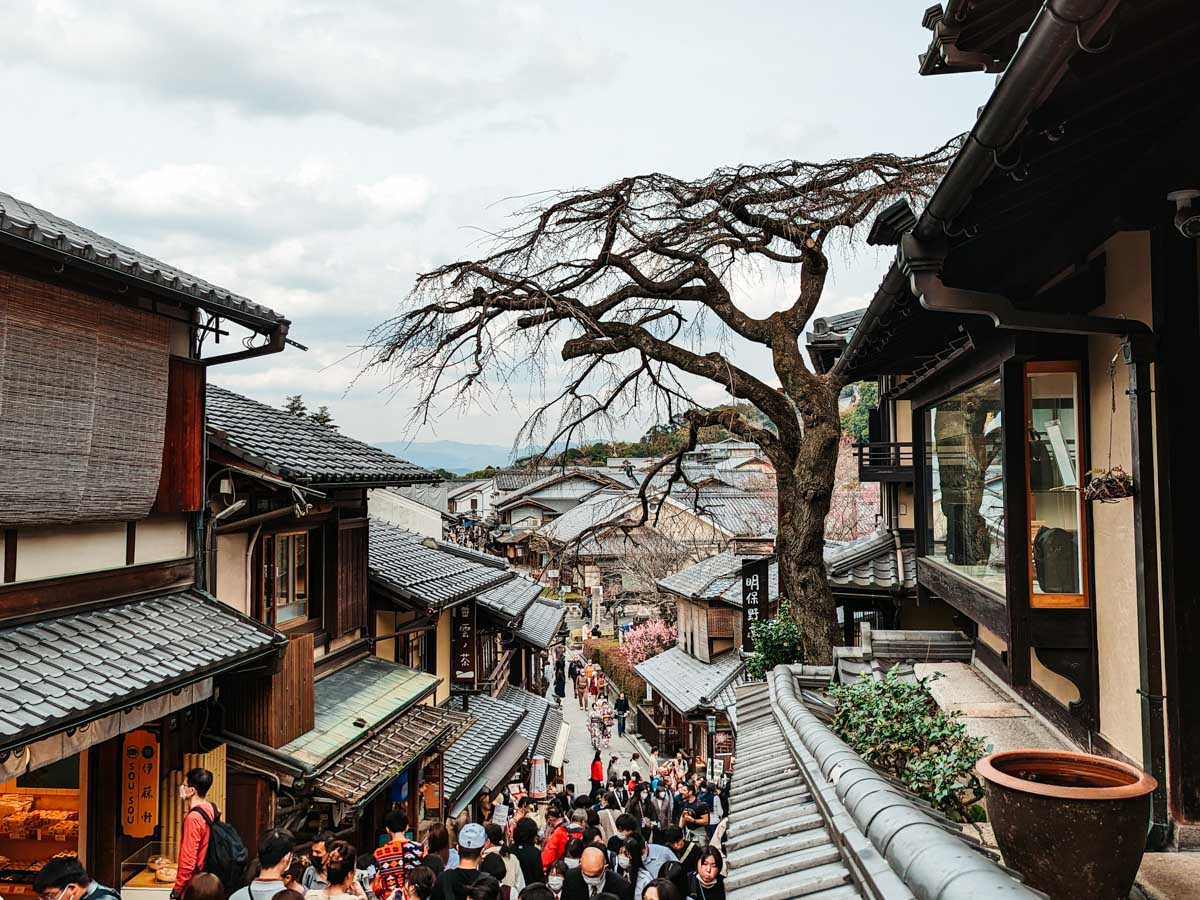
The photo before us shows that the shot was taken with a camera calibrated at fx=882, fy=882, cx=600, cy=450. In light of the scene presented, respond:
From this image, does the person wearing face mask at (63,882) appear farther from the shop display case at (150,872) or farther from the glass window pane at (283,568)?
the glass window pane at (283,568)

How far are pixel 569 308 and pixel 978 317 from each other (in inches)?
269

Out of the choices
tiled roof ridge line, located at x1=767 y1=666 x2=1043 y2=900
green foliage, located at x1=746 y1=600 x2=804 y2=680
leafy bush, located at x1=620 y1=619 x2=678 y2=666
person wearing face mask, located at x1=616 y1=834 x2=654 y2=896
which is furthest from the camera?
leafy bush, located at x1=620 y1=619 x2=678 y2=666

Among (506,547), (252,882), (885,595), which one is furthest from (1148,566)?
(506,547)

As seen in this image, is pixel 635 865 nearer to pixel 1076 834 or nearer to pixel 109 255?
pixel 1076 834

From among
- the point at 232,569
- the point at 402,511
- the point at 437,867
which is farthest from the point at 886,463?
the point at 402,511

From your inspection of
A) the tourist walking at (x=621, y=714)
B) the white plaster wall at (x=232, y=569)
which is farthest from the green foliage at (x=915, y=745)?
the tourist walking at (x=621, y=714)

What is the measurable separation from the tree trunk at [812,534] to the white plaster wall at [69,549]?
883 cm

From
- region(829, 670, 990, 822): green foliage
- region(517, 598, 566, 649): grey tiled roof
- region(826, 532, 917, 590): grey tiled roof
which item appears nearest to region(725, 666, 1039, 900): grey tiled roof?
region(829, 670, 990, 822): green foliage

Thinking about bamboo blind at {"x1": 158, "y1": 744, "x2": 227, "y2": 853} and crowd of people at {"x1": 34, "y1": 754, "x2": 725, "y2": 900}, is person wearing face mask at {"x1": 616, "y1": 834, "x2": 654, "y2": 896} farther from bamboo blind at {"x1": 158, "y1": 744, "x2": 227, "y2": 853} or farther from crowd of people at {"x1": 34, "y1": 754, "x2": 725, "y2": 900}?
bamboo blind at {"x1": 158, "y1": 744, "x2": 227, "y2": 853}

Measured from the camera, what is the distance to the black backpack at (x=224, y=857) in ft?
24.2

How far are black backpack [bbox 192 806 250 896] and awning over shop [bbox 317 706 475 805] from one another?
7.27 feet

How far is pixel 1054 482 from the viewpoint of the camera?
6277 mm

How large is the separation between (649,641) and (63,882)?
118ft

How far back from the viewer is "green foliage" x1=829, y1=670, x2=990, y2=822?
525 centimetres
